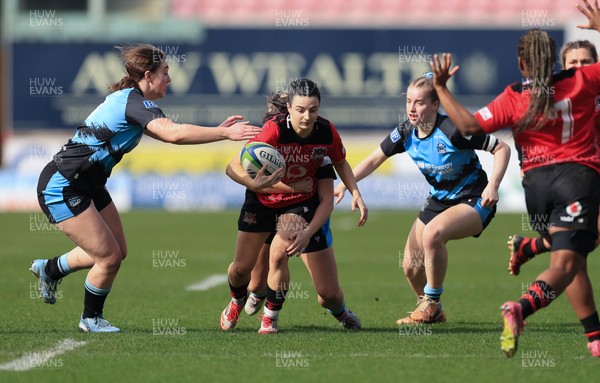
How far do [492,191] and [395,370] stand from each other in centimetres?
185

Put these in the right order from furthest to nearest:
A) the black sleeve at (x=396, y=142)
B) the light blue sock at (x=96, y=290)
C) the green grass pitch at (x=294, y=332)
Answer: the black sleeve at (x=396, y=142) < the light blue sock at (x=96, y=290) < the green grass pitch at (x=294, y=332)

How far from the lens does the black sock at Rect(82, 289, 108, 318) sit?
7.36 metres

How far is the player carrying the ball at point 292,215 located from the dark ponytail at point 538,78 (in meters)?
1.74

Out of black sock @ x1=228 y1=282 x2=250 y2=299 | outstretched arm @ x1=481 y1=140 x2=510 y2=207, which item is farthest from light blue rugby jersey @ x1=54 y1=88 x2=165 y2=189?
outstretched arm @ x1=481 y1=140 x2=510 y2=207

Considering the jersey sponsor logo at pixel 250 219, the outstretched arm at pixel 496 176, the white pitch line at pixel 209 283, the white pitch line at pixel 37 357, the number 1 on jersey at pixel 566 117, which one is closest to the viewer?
the white pitch line at pixel 37 357

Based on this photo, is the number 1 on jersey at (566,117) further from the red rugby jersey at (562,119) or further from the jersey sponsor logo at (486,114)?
the jersey sponsor logo at (486,114)

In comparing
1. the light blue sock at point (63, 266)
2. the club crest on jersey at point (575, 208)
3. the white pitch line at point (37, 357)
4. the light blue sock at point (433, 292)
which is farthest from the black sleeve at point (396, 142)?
the white pitch line at point (37, 357)

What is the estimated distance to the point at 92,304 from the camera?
24.2 feet

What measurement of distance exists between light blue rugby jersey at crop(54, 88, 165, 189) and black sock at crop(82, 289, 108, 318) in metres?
0.84

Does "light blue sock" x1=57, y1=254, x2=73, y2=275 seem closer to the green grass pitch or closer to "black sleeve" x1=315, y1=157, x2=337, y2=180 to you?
the green grass pitch

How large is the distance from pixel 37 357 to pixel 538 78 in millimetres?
3550

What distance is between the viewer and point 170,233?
58.3ft

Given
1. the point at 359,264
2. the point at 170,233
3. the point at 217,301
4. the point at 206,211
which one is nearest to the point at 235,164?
the point at 217,301

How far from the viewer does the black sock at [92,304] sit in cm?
736
